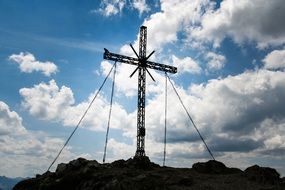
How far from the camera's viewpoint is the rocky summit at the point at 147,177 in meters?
34.5

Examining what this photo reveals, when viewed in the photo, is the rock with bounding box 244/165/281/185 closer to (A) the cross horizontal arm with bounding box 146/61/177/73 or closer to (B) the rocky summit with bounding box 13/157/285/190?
(B) the rocky summit with bounding box 13/157/285/190

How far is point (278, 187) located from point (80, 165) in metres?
19.6

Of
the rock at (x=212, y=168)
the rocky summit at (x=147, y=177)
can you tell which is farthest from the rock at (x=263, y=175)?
the rock at (x=212, y=168)

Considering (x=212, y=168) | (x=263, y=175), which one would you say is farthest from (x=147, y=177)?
(x=263, y=175)

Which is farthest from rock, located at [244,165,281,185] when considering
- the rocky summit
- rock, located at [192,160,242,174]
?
rock, located at [192,160,242,174]

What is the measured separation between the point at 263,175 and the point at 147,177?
11.5 meters

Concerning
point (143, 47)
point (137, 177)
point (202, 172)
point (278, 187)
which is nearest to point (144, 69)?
point (143, 47)

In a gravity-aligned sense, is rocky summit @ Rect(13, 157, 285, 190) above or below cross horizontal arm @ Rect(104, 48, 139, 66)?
below

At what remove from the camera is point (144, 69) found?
5072cm

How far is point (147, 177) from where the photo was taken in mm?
35344

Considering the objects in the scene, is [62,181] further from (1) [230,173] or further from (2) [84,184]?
(1) [230,173]

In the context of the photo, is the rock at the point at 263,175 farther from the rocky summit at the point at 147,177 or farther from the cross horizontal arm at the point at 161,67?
the cross horizontal arm at the point at 161,67

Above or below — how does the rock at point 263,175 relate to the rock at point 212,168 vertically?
below

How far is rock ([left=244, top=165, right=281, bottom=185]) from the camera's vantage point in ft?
122
